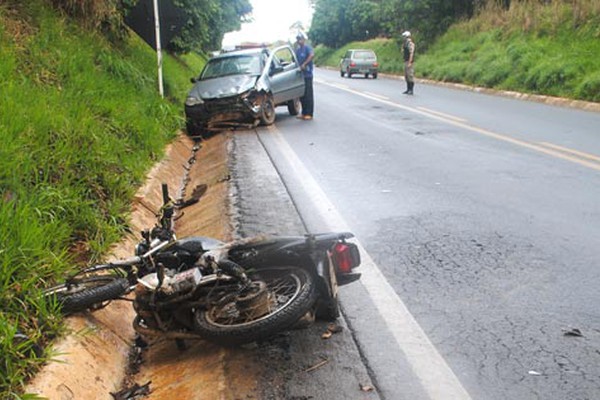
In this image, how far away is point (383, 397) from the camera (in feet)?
10.0

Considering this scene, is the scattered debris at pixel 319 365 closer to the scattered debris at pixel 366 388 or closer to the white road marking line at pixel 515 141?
the scattered debris at pixel 366 388

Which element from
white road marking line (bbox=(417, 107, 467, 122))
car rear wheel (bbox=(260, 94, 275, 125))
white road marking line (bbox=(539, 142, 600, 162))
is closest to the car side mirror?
car rear wheel (bbox=(260, 94, 275, 125))

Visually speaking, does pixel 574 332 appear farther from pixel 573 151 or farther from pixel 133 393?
pixel 573 151

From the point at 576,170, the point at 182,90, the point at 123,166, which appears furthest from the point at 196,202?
the point at 182,90

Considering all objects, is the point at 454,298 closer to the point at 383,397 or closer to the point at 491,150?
the point at 383,397

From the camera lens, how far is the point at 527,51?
2356 centimetres

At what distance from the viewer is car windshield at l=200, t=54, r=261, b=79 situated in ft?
46.5

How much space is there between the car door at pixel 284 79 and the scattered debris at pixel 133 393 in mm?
10929

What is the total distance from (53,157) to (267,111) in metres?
8.46

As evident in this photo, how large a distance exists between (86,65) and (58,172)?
4.96 metres

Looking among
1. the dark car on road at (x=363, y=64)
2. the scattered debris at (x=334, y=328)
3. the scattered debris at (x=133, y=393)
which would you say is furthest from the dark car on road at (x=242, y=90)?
the dark car on road at (x=363, y=64)

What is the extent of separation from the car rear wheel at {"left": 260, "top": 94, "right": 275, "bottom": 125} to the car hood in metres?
0.45

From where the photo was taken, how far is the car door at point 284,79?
559 inches

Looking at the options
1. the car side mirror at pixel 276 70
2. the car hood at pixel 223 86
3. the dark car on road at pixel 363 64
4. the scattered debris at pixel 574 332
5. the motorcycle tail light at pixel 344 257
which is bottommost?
the dark car on road at pixel 363 64
